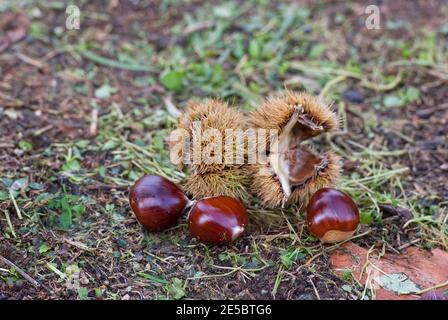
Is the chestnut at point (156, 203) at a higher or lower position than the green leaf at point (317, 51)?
lower

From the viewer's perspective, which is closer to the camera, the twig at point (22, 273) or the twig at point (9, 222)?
the twig at point (22, 273)

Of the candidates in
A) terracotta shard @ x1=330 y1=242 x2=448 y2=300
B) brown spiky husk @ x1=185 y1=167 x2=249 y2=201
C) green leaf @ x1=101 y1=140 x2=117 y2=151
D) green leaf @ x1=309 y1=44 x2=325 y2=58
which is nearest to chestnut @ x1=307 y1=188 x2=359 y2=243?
terracotta shard @ x1=330 y1=242 x2=448 y2=300

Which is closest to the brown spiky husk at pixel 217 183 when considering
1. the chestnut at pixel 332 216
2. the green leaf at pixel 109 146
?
the chestnut at pixel 332 216

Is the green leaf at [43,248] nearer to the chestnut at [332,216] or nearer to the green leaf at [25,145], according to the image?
the green leaf at [25,145]

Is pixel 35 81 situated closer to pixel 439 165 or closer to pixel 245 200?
pixel 245 200

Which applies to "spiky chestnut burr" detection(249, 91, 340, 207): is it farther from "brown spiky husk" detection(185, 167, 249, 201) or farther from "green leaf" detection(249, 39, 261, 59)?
"green leaf" detection(249, 39, 261, 59)
